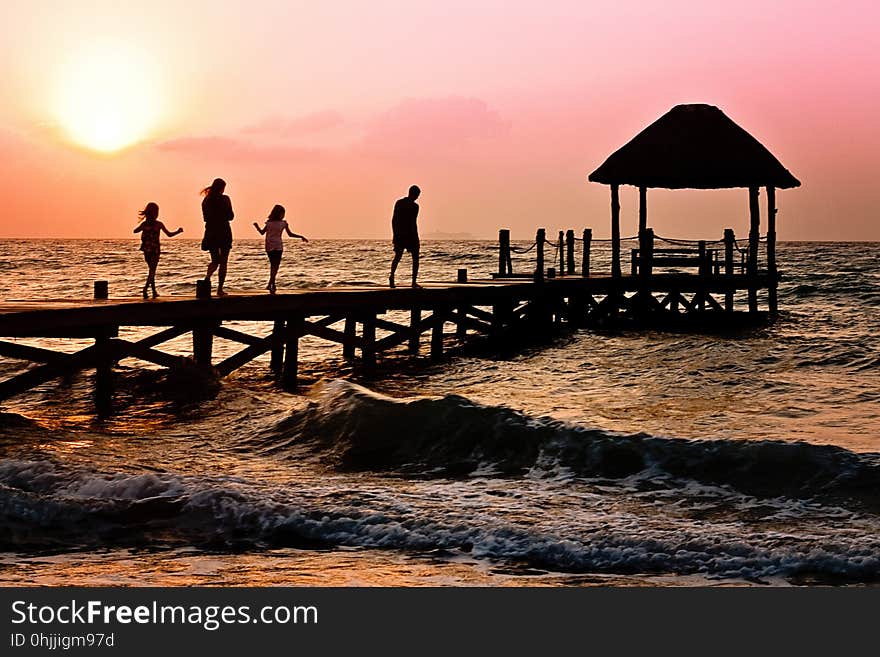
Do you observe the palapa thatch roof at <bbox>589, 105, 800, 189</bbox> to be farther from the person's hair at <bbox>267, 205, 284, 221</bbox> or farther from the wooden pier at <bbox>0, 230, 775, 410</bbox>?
the person's hair at <bbox>267, 205, 284, 221</bbox>

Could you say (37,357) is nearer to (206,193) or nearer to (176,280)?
(206,193)

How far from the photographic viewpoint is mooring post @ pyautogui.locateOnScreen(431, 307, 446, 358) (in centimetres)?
2250

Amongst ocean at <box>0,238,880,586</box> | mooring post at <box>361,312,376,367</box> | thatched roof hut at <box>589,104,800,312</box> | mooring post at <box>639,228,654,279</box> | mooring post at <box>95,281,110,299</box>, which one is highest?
thatched roof hut at <box>589,104,800,312</box>

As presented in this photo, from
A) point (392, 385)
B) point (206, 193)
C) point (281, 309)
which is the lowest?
point (392, 385)

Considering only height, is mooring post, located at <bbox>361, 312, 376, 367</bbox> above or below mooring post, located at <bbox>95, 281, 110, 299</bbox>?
below

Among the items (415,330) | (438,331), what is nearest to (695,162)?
(438,331)

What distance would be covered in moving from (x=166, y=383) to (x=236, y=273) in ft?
166

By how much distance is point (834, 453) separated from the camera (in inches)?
442

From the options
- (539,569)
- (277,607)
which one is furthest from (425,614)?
(539,569)

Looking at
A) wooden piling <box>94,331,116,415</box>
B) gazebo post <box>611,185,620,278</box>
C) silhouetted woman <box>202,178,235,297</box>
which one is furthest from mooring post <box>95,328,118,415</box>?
gazebo post <box>611,185,620,278</box>

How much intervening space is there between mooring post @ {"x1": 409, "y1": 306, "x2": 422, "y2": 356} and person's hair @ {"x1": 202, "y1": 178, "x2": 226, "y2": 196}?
6.23 m

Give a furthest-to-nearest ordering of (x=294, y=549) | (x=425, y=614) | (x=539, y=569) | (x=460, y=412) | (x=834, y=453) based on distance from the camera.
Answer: (x=460, y=412) → (x=834, y=453) → (x=294, y=549) → (x=539, y=569) → (x=425, y=614)

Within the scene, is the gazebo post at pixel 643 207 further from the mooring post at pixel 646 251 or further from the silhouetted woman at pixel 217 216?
the silhouetted woman at pixel 217 216

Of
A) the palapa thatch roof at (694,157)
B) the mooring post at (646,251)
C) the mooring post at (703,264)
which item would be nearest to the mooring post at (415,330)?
the mooring post at (646,251)
